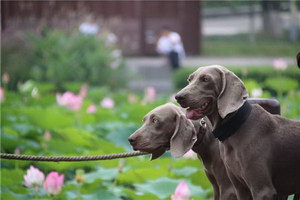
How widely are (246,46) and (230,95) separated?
35023mm

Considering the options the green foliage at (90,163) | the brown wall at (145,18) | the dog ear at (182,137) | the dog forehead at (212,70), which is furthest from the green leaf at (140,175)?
the brown wall at (145,18)

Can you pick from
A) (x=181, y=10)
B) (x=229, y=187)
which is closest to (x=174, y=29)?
(x=181, y=10)

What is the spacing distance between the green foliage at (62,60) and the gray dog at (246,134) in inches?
432

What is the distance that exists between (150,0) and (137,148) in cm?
2730

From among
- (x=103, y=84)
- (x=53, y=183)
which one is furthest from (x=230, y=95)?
(x=103, y=84)

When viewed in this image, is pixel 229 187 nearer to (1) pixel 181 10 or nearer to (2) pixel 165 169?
(2) pixel 165 169

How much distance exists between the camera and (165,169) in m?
5.10

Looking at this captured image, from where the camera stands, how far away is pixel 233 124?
1.98m

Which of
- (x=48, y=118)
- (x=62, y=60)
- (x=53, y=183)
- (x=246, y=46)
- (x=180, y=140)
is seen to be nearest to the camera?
(x=180, y=140)

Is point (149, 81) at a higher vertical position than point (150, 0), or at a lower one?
lower

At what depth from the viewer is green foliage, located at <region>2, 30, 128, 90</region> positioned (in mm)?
13219

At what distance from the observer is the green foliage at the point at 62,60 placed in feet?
43.4

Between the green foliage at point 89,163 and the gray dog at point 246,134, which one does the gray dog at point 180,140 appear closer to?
the gray dog at point 246,134

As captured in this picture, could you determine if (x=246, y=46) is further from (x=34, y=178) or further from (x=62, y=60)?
(x=34, y=178)
